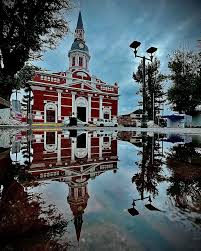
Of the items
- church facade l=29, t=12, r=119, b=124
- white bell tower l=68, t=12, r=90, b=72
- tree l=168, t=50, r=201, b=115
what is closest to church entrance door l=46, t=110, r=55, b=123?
church facade l=29, t=12, r=119, b=124

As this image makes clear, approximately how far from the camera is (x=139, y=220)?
34.1 inches

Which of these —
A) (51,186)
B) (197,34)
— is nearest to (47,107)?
(197,34)

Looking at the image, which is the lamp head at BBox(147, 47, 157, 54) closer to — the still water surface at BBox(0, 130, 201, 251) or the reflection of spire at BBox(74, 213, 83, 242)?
the still water surface at BBox(0, 130, 201, 251)

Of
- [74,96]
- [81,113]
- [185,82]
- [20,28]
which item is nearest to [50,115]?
[74,96]

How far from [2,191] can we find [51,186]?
321 mm

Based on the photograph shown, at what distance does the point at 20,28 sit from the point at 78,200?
9.47m

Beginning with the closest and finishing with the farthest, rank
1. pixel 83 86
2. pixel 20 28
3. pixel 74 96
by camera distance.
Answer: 1. pixel 20 28
2. pixel 74 96
3. pixel 83 86

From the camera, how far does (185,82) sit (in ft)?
80.9

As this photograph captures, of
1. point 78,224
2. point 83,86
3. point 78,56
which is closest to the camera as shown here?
point 78,224

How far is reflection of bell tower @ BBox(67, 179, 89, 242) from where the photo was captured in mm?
859

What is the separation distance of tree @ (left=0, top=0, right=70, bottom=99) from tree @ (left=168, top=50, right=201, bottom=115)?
16893 mm

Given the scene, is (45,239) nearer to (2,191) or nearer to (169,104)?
(2,191)

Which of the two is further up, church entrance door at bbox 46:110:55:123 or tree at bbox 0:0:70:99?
tree at bbox 0:0:70:99

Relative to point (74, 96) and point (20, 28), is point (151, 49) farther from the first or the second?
point (74, 96)
